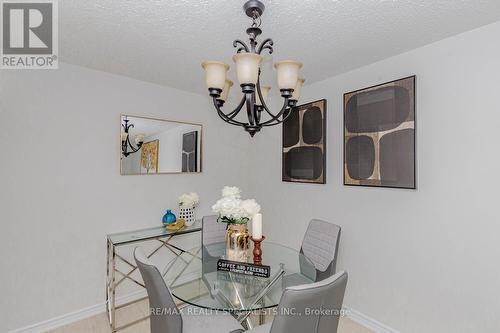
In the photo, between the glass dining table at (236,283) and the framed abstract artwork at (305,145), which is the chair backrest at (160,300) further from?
the framed abstract artwork at (305,145)

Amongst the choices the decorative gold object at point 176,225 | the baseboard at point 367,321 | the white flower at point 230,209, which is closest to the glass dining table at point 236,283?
the white flower at point 230,209

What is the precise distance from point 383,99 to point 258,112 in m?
1.24

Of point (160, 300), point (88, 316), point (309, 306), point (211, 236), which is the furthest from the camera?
point (211, 236)

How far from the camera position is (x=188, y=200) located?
2.92 meters

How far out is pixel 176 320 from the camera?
136 cm

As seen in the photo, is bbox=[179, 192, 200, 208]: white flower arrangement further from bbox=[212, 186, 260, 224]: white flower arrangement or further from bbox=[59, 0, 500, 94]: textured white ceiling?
bbox=[59, 0, 500, 94]: textured white ceiling

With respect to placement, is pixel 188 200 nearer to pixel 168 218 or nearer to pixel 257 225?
pixel 168 218

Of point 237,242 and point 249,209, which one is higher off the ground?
point 249,209

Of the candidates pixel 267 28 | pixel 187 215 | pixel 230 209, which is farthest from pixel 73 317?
pixel 267 28

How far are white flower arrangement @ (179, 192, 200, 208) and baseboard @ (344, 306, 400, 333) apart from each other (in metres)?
1.97

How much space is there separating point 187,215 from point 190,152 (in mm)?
801

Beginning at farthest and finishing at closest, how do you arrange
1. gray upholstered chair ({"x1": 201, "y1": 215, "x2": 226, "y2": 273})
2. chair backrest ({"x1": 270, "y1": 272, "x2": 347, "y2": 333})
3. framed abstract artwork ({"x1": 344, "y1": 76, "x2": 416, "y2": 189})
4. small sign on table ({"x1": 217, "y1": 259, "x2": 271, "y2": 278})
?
gray upholstered chair ({"x1": 201, "y1": 215, "x2": 226, "y2": 273}) → framed abstract artwork ({"x1": 344, "y1": 76, "x2": 416, "y2": 189}) → small sign on table ({"x1": 217, "y1": 259, "x2": 271, "y2": 278}) → chair backrest ({"x1": 270, "y1": 272, "x2": 347, "y2": 333})

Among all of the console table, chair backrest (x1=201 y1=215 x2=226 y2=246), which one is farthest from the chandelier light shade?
chair backrest (x1=201 y1=215 x2=226 y2=246)

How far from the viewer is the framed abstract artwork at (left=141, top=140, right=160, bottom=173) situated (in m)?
2.82
